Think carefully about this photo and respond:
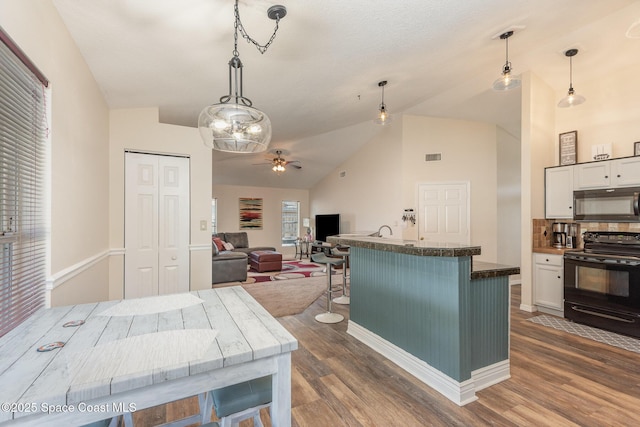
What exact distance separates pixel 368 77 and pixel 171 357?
3.42 meters

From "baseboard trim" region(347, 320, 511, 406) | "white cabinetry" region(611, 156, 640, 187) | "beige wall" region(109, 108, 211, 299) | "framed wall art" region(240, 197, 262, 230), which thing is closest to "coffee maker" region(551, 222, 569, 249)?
"white cabinetry" region(611, 156, 640, 187)

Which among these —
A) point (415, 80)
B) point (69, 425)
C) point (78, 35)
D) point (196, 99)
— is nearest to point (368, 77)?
point (415, 80)

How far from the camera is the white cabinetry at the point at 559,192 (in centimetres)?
392

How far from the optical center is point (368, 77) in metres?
3.49

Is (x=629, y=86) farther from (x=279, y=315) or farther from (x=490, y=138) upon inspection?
(x=279, y=315)

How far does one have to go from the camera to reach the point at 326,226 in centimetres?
869

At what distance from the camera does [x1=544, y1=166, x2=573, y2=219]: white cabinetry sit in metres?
3.92

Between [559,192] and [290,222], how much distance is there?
778cm

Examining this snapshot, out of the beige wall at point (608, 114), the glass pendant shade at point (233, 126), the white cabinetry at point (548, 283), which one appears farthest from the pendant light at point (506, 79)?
the glass pendant shade at point (233, 126)

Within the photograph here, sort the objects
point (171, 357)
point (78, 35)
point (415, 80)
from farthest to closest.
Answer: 1. point (415, 80)
2. point (78, 35)
3. point (171, 357)

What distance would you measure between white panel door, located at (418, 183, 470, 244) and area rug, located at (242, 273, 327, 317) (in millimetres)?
2395

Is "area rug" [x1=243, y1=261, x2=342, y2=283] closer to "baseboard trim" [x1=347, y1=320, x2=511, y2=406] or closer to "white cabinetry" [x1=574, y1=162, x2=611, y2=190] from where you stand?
"baseboard trim" [x1=347, y1=320, x2=511, y2=406]

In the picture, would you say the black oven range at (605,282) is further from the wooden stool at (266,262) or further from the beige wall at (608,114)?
the wooden stool at (266,262)

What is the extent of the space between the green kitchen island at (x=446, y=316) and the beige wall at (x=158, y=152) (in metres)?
2.30
